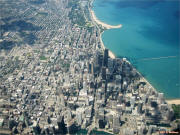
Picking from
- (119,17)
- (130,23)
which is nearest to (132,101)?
(130,23)

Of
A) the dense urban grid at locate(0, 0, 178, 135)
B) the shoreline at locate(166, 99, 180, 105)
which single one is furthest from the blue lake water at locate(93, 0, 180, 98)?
the dense urban grid at locate(0, 0, 178, 135)

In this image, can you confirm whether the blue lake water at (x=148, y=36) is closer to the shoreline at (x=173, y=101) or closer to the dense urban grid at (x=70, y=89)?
the shoreline at (x=173, y=101)

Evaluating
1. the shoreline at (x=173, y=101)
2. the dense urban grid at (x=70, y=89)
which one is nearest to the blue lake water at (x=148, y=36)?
the shoreline at (x=173, y=101)

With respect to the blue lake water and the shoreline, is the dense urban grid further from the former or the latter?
the blue lake water

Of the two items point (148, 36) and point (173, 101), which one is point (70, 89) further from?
point (148, 36)

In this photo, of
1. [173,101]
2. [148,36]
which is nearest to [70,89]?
[173,101]
